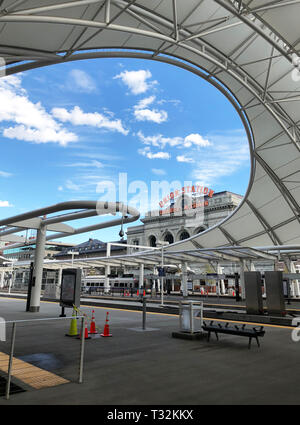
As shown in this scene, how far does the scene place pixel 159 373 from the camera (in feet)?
20.3

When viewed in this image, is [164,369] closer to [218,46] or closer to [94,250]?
[218,46]

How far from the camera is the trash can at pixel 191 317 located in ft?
34.2

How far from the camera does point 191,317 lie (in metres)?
10.5

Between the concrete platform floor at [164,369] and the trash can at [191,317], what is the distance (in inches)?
23.8

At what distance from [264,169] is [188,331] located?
75.3 ft

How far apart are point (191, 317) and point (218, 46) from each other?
52.5 ft

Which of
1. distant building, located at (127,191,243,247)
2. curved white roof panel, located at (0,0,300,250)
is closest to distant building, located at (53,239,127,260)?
distant building, located at (127,191,243,247)

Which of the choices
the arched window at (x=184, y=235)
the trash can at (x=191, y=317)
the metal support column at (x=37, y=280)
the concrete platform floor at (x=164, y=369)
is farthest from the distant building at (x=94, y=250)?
the concrete platform floor at (x=164, y=369)

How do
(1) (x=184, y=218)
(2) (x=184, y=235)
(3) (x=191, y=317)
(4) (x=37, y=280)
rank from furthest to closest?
(2) (x=184, y=235), (1) (x=184, y=218), (4) (x=37, y=280), (3) (x=191, y=317)

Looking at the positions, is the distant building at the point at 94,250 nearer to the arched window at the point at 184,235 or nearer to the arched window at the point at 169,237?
the arched window at the point at 169,237

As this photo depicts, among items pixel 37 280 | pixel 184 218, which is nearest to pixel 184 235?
pixel 184 218

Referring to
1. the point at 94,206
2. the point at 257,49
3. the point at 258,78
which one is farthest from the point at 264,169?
the point at 94,206
